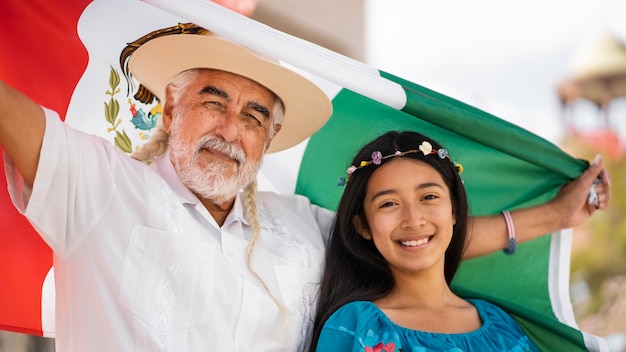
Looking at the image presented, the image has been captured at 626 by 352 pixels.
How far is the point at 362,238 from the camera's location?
296 centimetres

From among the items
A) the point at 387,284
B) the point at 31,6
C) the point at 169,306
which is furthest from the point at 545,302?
the point at 31,6

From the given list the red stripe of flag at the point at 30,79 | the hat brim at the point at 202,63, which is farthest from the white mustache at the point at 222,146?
the red stripe of flag at the point at 30,79

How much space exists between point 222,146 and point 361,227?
1.98ft

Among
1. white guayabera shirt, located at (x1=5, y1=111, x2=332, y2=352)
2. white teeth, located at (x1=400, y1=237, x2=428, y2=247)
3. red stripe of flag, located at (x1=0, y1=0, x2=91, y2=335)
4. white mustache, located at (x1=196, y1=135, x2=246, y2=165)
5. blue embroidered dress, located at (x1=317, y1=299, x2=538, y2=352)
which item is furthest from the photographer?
white teeth, located at (x1=400, y1=237, x2=428, y2=247)

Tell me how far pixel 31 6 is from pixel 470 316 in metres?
1.80

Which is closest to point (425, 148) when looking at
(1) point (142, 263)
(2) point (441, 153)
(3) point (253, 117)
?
(2) point (441, 153)

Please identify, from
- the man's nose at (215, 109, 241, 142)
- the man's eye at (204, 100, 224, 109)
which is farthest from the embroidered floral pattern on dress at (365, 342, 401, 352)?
the man's eye at (204, 100, 224, 109)

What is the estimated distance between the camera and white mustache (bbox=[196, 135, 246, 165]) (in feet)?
8.77

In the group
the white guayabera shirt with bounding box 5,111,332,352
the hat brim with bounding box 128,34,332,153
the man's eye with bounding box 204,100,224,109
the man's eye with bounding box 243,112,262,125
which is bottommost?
the white guayabera shirt with bounding box 5,111,332,352

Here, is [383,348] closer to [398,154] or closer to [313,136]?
[398,154]

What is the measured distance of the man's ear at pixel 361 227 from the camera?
294 centimetres

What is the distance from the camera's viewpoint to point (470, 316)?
2.90 m

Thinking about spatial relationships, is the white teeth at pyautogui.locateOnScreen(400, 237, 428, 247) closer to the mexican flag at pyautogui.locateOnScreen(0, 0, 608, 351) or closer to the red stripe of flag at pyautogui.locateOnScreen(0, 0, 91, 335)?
the mexican flag at pyautogui.locateOnScreen(0, 0, 608, 351)

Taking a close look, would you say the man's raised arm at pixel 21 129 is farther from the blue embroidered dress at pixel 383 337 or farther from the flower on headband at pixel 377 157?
the flower on headband at pixel 377 157
